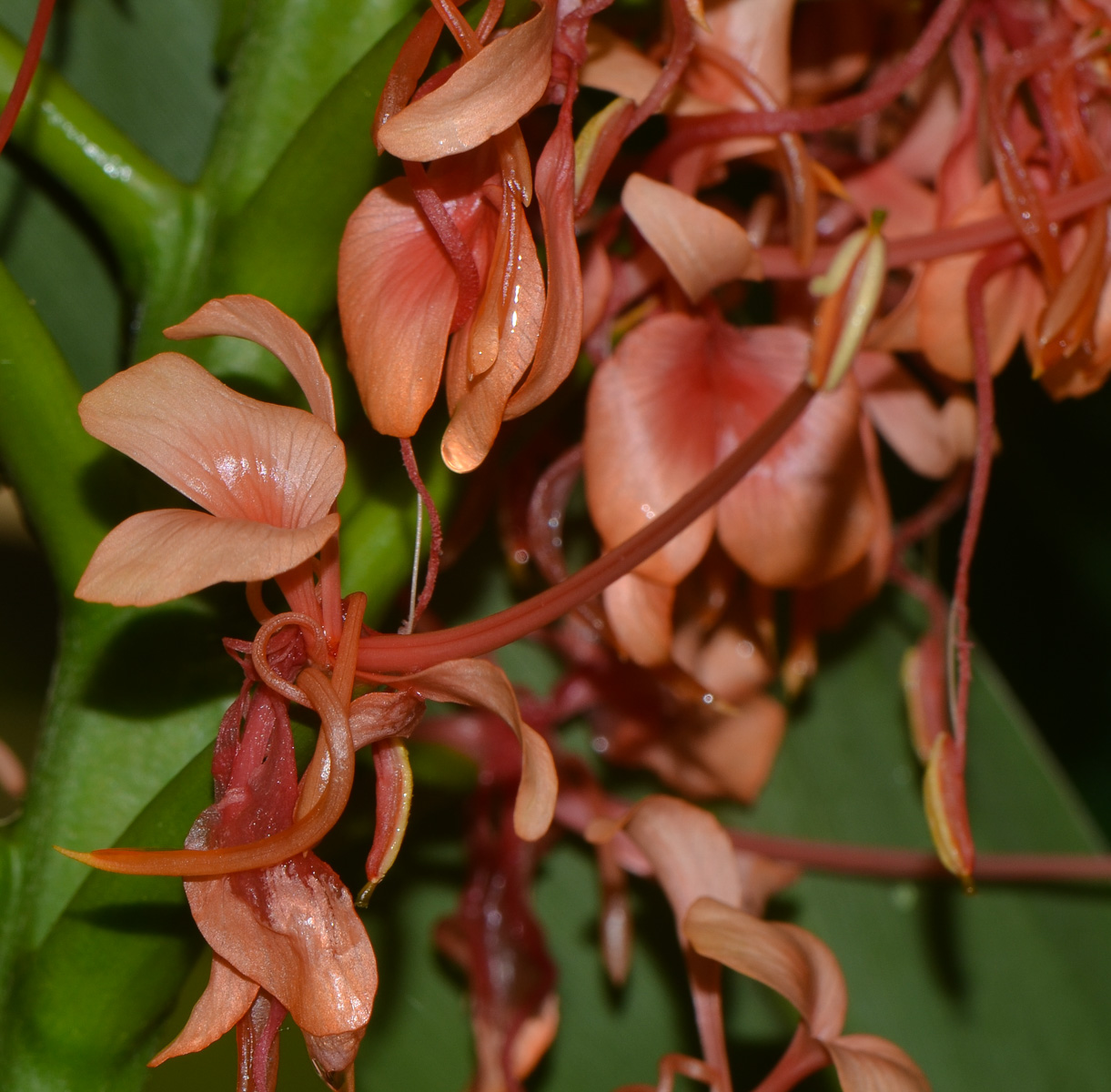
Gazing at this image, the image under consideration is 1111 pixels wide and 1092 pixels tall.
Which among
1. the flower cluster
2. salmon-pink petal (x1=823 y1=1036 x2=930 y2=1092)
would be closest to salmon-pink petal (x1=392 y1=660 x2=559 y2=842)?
the flower cluster

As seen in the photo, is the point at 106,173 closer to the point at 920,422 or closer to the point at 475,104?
the point at 475,104

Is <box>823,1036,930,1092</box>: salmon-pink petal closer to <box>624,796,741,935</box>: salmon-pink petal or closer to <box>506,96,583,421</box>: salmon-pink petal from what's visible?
<box>624,796,741,935</box>: salmon-pink petal

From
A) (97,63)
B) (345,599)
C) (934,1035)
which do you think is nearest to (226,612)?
(345,599)

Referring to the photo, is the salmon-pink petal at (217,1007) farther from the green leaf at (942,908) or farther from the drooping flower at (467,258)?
the green leaf at (942,908)

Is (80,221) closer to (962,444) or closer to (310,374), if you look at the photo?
(310,374)

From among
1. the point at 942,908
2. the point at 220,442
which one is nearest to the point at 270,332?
the point at 220,442

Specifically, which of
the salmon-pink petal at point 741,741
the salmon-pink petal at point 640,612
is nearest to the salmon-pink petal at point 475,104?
the salmon-pink petal at point 640,612

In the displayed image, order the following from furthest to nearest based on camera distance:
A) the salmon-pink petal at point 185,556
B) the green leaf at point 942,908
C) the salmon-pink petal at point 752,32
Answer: the green leaf at point 942,908 → the salmon-pink petal at point 752,32 → the salmon-pink petal at point 185,556
